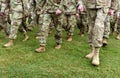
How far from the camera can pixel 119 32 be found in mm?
10562

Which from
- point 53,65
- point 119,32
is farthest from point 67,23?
point 53,65

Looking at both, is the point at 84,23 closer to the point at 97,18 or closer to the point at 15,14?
the point at 15,14

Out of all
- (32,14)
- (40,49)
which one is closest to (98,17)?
(40,49)

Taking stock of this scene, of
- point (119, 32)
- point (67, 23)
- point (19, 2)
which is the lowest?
point (119, 32)

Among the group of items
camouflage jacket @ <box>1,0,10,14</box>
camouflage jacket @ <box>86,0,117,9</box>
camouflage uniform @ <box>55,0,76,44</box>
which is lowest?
camouflage uniform @ <box>55,0,76,44</box>

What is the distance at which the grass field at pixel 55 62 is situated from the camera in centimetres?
645

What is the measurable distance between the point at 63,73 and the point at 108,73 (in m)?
0.98

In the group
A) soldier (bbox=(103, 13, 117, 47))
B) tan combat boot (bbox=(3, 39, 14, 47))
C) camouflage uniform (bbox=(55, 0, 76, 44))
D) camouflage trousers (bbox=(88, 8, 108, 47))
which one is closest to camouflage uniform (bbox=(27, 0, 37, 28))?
camouflage uniform (bbox=(55, 0, 76, 44))

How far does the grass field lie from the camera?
21.2 ft

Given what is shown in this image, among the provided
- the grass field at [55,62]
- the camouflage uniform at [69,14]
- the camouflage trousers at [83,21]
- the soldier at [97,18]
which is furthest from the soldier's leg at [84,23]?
the soldier at [97,18]

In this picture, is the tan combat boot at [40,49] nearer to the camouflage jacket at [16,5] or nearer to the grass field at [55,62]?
the grass field at [55,62]

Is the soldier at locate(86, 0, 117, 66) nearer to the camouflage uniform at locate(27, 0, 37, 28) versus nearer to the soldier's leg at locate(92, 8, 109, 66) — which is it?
the soldier's leg at locate(92, 8, 109, 66)

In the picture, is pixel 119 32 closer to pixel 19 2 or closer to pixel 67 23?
pixel 67 23

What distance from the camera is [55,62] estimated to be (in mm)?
7133
